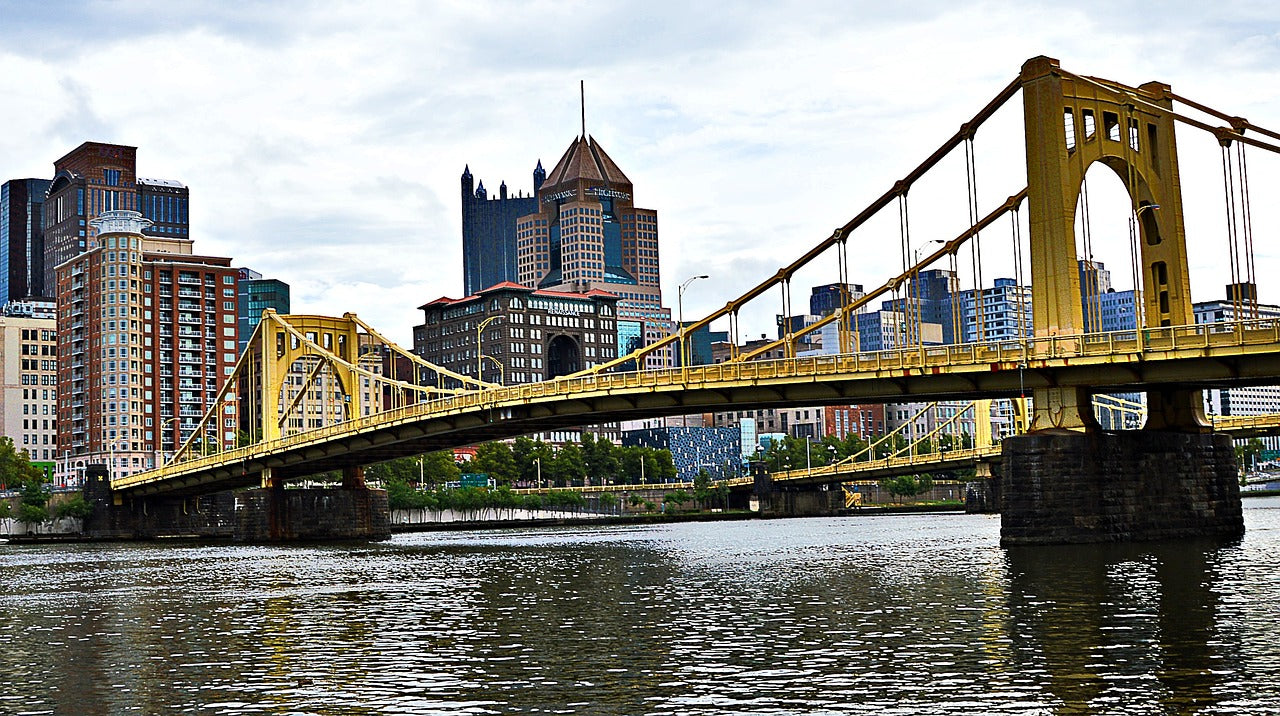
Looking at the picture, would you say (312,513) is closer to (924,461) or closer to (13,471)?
(924,461)

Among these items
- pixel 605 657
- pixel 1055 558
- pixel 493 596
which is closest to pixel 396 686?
pixel 605 657

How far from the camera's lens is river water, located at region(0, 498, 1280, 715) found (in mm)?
30422

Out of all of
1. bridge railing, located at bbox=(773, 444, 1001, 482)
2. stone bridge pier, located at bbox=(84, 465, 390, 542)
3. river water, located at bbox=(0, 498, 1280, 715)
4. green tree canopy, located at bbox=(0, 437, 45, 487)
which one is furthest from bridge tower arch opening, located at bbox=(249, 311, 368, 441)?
green tree canopy, located at bbox=(0, 437, 45, 487)

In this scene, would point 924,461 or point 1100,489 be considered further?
point 924,461

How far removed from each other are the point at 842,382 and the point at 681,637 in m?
38.9

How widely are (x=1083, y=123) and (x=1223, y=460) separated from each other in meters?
16.7

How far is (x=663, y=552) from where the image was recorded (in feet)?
290

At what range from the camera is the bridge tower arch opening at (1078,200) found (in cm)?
7225

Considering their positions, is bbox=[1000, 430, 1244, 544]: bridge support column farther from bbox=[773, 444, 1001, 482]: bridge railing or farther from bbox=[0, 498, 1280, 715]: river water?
bbox=[773, 444, 1001, 482]: bridge railing

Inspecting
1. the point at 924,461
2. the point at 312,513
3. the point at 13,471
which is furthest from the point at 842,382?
the point at 13,471

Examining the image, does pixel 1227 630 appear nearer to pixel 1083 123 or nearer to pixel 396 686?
pixel 396 686

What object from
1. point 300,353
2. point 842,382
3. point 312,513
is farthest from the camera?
point 300,353

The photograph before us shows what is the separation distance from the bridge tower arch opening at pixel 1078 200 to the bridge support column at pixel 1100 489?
6.30ft

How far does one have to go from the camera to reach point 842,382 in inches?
3068
